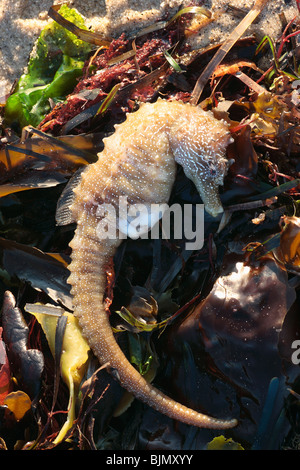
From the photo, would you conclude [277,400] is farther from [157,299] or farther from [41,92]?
[41,92]

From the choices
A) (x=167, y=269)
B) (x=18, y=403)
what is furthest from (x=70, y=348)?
(x=167, y=269)

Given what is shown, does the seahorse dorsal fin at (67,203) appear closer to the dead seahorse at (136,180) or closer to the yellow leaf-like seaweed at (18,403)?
the dead seahorse at (136,180)

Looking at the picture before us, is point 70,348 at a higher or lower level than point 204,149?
lower

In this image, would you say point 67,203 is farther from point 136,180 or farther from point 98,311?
point 98,311

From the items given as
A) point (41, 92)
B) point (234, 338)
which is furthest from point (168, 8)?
point (234, 338)
